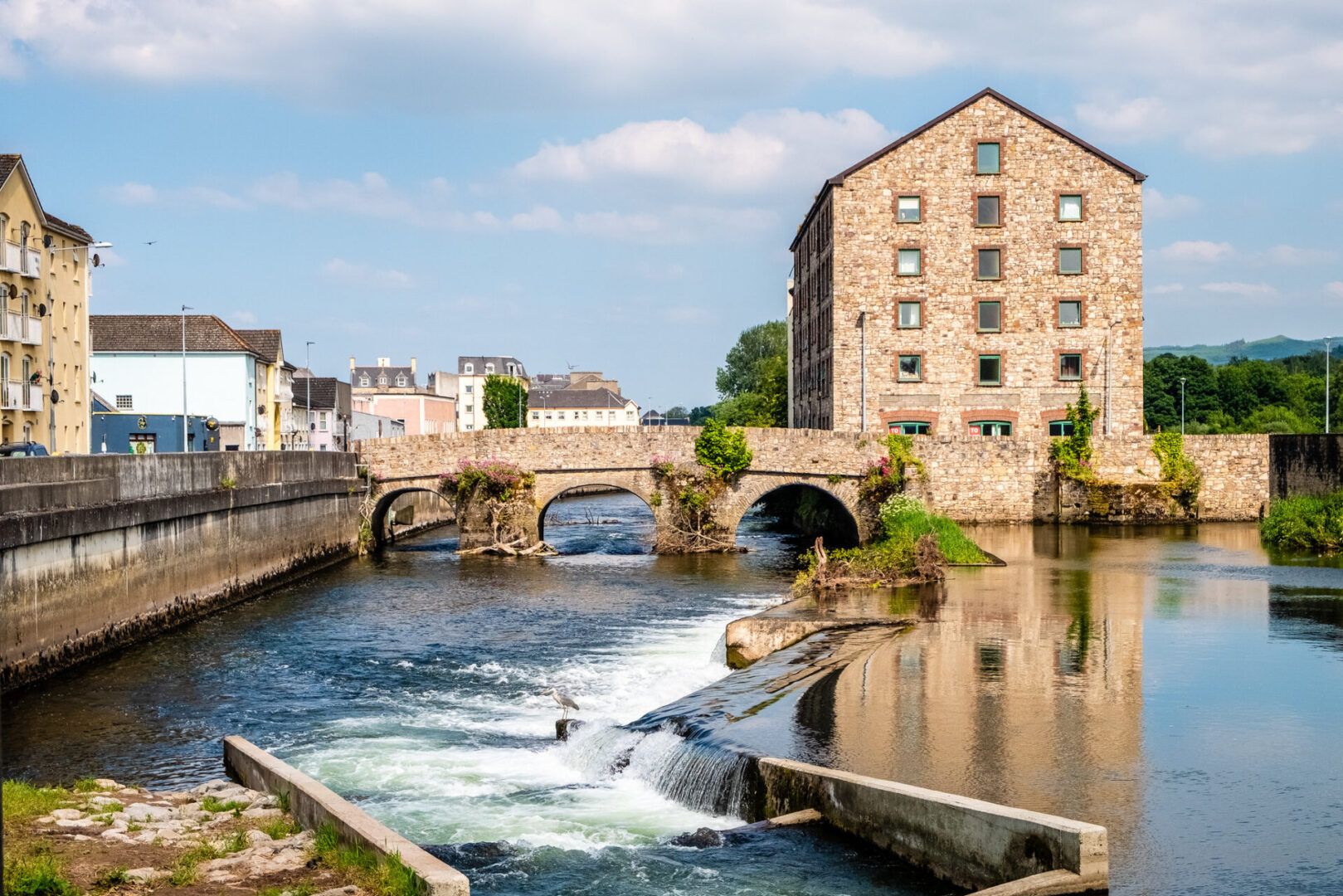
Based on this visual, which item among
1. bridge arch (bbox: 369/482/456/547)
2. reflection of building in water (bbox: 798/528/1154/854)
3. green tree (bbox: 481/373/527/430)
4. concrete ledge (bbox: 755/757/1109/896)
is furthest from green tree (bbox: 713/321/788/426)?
concrete ledge (bbox: 755/757/1109/896)

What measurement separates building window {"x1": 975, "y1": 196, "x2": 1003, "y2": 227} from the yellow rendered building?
3058cm

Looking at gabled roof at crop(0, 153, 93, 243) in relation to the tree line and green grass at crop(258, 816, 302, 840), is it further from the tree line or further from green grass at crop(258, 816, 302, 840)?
the tree line

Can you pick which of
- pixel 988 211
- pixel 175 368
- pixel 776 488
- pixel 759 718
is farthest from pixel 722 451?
pixel 175 368

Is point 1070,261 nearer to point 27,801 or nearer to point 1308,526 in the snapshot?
point 1308,526

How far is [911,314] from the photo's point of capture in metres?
44.0

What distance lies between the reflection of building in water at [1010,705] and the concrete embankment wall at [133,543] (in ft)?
42.0

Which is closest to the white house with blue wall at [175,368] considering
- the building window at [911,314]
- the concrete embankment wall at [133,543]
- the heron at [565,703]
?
the concrete embankment wall at [133,543]

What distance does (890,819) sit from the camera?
10.8 meters

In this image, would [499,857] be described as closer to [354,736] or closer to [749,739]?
[749,739]

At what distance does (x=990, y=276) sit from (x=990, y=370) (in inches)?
135

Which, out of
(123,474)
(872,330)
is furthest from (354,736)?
(872,330)

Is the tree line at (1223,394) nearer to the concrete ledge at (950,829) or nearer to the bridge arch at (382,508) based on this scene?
the bridge arch at (382,508)

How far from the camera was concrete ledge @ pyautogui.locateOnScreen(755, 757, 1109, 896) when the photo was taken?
30.0 feet

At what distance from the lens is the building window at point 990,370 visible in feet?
144
